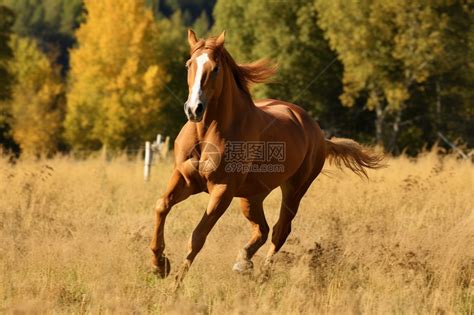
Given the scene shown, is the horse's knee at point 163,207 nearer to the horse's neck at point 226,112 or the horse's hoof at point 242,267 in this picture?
the horse's neck at point 226,112

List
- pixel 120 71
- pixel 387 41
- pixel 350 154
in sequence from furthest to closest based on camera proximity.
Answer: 1. pixel 120 71
2. pixel 387 41
3. pixel 350 154

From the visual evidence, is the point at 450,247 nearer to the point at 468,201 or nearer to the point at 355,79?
the point at 468,201

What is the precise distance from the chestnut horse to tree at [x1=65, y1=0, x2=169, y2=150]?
97.8 ft

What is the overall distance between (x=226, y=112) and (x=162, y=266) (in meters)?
1.48

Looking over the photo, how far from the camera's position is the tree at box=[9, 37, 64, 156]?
45781 millimetres

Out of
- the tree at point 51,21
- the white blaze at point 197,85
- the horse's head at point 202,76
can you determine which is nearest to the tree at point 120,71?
the horse's head at point 202,76

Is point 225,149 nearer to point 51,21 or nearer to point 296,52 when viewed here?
point 296,52

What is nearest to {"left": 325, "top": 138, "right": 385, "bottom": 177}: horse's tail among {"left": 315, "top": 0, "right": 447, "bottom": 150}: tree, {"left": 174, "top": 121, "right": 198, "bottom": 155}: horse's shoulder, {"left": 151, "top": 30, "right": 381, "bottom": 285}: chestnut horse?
{"left": 151, "top": 30, "right": 381, "bottom": 285}: chestnut horse

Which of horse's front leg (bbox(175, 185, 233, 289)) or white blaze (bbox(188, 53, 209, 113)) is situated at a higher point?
white blaze (bbox(188, 53, 209, 113))

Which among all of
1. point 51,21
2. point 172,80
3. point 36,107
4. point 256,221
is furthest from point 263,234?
point 51,21

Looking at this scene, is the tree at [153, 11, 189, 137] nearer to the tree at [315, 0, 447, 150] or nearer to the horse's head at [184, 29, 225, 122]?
the tree at [315, 0, 447, 150]

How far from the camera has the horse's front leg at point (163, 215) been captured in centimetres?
641

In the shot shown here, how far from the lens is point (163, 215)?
647 centimetres

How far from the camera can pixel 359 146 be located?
9992 millimetres
